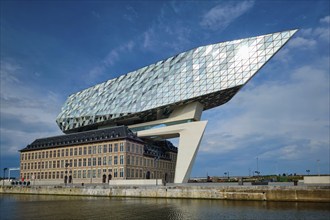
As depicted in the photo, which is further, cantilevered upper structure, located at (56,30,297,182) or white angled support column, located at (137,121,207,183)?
white angled support column, located at (137,121,207,183)

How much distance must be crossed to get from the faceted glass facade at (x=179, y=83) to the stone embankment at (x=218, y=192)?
24565 millimetres

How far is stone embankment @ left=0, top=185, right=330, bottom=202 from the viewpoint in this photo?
138ft

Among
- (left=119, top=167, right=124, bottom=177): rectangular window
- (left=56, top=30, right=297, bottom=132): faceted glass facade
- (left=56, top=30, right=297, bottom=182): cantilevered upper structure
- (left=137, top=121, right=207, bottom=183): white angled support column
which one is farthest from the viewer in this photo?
(left=119, top=167, right=124, bottom=177): rectangular window

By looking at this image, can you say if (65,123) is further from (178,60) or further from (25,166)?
(178,60)

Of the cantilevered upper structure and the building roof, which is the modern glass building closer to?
the cantilevered upper structure

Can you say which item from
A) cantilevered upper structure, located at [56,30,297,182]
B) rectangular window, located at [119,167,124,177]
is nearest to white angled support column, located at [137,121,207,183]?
cantilevered upper structure, located at [56,30,297,182]

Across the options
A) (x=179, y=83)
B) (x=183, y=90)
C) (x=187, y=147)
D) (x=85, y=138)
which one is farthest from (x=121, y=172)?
(x=179, y=83)

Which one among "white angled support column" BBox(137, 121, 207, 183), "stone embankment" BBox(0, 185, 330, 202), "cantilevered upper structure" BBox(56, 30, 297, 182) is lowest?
"stone embankment" BBox(0, 185, 330, 202)

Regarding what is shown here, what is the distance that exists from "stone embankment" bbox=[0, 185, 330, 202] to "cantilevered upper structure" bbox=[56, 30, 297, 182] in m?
17.3

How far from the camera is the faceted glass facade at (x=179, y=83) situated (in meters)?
66.3

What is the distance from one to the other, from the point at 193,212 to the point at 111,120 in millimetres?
57187

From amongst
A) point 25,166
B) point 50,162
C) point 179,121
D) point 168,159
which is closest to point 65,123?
point 50,162

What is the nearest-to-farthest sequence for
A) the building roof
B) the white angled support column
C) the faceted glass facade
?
the faceted glass facade
the white angled support column
the building roof

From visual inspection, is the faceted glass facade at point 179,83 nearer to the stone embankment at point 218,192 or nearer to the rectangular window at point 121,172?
the rectangular window at point 121,172
